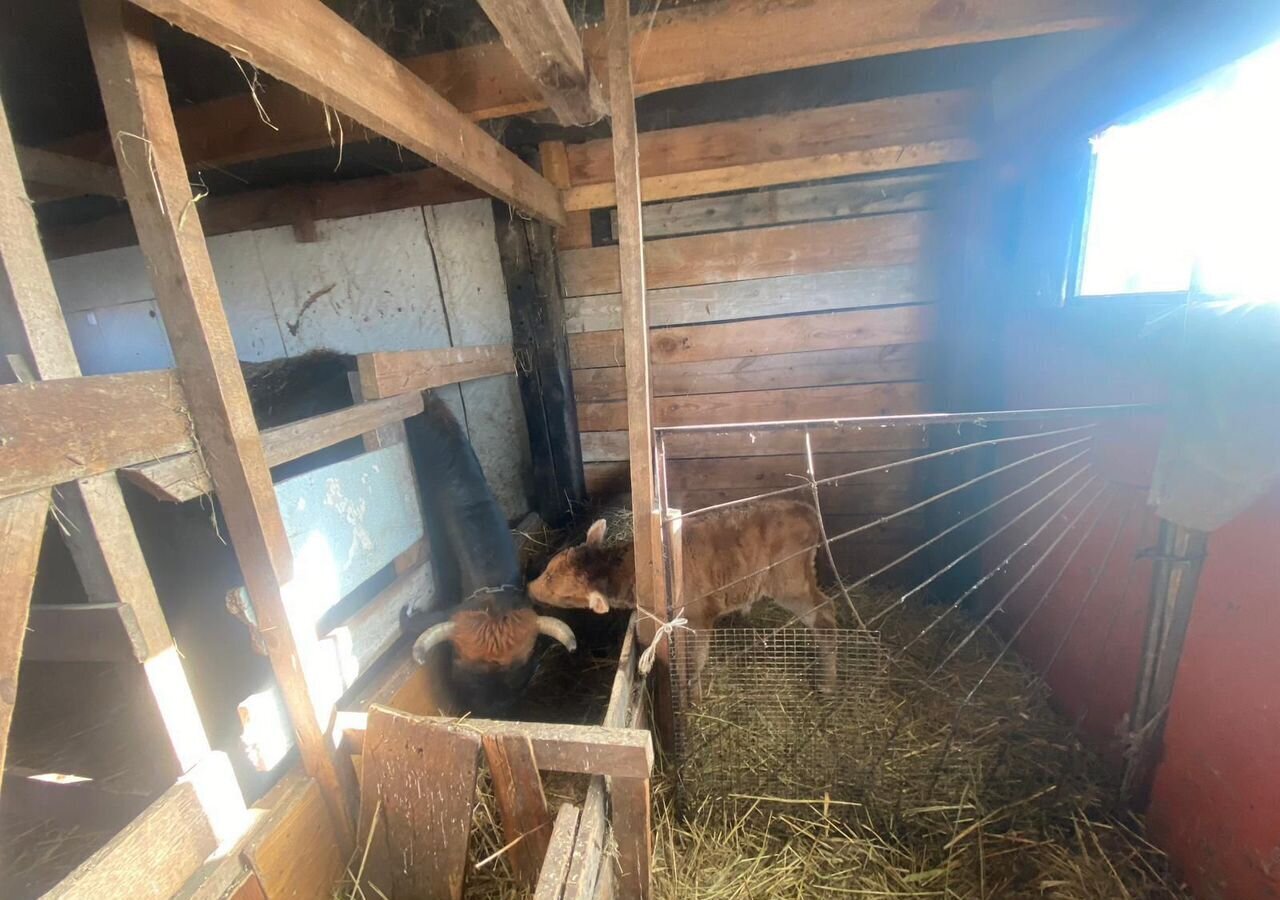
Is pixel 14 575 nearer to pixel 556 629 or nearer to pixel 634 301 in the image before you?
pixel 634 301

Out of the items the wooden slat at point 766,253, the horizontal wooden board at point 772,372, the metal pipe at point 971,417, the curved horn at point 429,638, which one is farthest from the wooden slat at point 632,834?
the wooden slat at point 766,253

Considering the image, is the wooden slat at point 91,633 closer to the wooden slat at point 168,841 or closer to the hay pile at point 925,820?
the wooden slat at point 168,841

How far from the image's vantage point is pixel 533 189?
2643 millimetres

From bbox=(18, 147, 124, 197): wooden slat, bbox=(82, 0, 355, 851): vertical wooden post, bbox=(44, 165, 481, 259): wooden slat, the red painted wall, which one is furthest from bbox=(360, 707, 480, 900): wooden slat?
bbox=(44, 165, 481, 259): wooden slat

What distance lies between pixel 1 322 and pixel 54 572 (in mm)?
2378

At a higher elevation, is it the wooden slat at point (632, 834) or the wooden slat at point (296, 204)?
the wooden slat at point (296, 204)

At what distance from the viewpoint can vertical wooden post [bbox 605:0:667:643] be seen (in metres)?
1.49

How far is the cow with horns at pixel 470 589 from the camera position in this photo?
7.68ft

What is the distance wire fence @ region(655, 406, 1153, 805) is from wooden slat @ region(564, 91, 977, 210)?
4.92 feet

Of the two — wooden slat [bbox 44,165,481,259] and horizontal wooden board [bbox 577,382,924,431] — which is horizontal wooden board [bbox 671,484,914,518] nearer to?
horizontal wooden board [bbox 577,382,924,431]

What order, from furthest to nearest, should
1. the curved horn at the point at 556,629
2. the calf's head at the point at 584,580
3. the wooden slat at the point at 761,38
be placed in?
the calf's head at the point at 584,580
the curved horn at the point at 556,629
the wooden slat at the point at 761,38

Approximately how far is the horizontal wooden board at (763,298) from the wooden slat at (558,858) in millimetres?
2783

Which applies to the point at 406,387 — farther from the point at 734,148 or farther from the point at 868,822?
the point at 868,822

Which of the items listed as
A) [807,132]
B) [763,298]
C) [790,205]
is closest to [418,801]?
[763,298]
